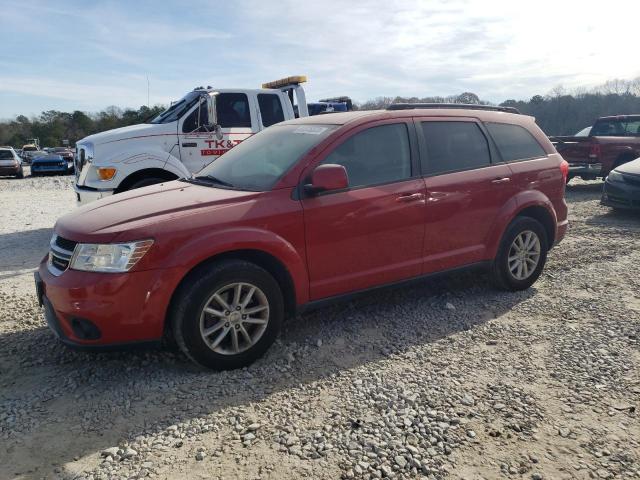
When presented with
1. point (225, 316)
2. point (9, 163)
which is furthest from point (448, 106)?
point (9, 163)

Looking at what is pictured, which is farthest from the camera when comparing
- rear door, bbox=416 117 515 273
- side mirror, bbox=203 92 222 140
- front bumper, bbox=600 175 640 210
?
front bumper, bbox=600 175 640 210

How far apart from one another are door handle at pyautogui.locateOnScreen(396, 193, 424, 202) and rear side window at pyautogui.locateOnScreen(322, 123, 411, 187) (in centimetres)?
15

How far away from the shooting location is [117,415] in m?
2.99

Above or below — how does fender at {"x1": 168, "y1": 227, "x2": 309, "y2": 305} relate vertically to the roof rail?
below

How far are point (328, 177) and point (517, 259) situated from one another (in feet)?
7.78

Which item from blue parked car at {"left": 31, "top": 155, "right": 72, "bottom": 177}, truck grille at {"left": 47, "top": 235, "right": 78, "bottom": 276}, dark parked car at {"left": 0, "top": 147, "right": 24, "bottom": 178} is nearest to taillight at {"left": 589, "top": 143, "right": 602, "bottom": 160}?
truck grille at {"left": 47, "top": 235, "right": 78, "bottom": 276}

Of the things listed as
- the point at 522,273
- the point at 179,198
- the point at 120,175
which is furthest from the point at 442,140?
the point at 120,175

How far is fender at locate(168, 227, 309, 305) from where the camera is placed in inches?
127

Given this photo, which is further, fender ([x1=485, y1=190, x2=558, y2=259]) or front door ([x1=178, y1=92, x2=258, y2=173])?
front door ([x1=178, y1=92, x2=258, y2=173])

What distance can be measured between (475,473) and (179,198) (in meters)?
2.62

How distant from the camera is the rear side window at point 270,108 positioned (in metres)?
8.61

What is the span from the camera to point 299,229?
363 centimetres

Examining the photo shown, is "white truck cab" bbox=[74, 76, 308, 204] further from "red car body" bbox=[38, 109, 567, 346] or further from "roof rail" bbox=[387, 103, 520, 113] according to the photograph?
"roof rail" bbox=[387, 103, 520, 113]

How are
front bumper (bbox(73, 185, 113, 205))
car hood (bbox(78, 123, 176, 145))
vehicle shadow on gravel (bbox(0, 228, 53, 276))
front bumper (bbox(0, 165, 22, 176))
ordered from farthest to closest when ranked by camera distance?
front bumper (bbox(0, 165, 22, 176)), car hood (bbox(78, 123, 176, 145)), front bumper (bbox(73, 185, 113, 205)), vehicle shadow on gravel (bbox(0, 228, 53, 276))
